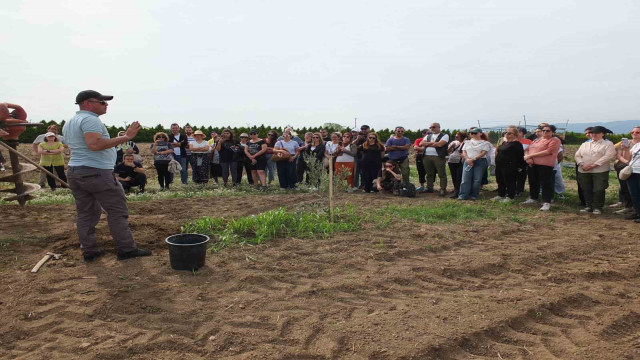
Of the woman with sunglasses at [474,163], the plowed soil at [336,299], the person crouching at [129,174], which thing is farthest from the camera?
the person crouching at [129,174]

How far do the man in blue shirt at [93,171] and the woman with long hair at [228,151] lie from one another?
6591 mm

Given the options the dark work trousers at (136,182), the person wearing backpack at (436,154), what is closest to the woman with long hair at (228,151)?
the dark work trousers at (136,182)

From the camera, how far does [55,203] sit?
29.2 ft

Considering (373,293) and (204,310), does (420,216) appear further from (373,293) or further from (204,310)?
(204,310)

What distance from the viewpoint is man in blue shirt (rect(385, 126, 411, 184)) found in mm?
10742

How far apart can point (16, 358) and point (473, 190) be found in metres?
8.84

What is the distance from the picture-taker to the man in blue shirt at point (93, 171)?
4.64 m

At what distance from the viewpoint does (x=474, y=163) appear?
9.62 m

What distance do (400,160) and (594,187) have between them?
13.7 feet

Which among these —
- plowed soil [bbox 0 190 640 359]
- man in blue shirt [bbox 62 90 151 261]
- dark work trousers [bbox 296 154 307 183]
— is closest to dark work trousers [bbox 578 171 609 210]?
plowed soil [bbox 0 190 640 359]

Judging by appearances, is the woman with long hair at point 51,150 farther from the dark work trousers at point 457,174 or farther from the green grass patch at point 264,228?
the dark work trousers at point 457,174

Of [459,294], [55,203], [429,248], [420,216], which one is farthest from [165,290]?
[55,203]

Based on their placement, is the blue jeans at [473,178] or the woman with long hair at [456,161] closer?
the blue jeans at [473,178]

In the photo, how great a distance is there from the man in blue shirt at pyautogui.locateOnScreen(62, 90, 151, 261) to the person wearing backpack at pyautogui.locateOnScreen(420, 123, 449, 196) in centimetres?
744
